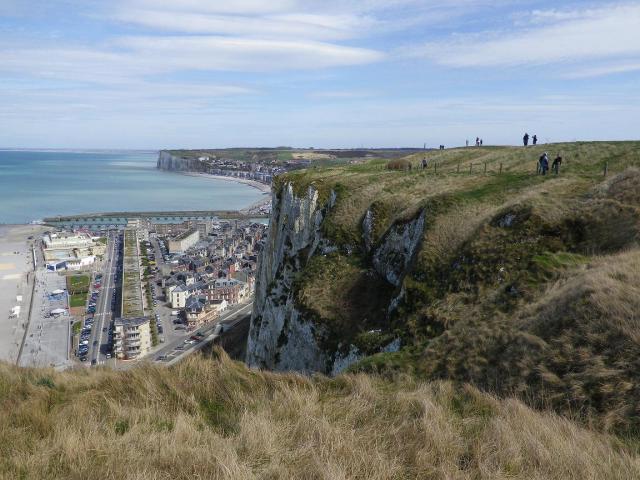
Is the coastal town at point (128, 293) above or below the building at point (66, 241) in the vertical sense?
below

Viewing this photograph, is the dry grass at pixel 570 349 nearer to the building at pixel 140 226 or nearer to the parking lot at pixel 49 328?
the parking lot at pixel 49 328

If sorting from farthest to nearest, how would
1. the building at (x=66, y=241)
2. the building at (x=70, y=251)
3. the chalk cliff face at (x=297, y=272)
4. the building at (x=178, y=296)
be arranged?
the building at (x=66, y=241) → the building at (x=70, y=251) → the building at (x=178, y=296) → the chalk cliff face at (x=297, y=272)

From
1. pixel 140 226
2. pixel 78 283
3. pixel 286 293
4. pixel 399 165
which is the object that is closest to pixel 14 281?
pixel 78 283

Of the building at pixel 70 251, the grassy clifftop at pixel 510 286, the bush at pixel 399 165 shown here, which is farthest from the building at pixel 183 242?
the grassy clifftop at pixel 510 286

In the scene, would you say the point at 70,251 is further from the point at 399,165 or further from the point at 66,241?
the point at 399,165

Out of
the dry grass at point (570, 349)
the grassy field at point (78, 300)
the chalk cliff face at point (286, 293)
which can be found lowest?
the grassy field at point (78, 300)

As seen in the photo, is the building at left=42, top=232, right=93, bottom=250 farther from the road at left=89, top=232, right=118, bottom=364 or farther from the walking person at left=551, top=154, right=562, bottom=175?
the walking person at left=551, top=154, right=562, bottom=175

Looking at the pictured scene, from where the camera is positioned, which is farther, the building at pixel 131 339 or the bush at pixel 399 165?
the building at pixel 131 339

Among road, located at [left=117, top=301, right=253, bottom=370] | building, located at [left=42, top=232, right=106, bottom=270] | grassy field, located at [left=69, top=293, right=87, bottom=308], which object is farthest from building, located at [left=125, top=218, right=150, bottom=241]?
road, located at [left=117, top=301, right=253, bottom=370]
